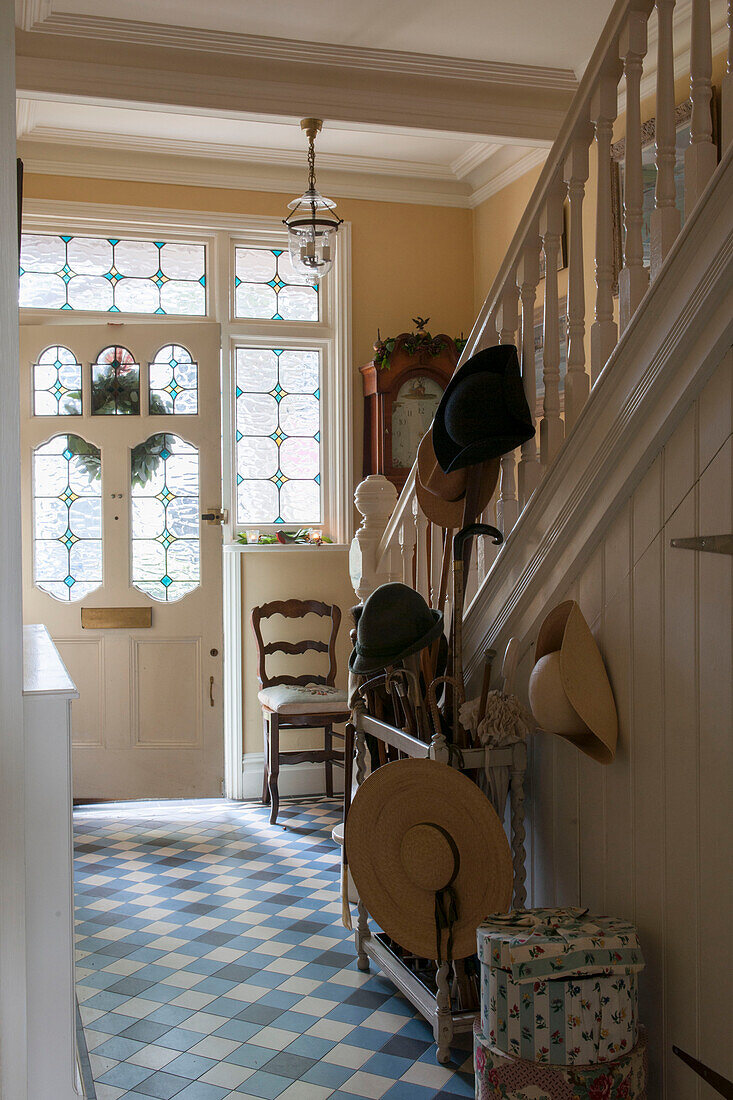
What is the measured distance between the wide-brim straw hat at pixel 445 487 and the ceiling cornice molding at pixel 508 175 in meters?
2.54

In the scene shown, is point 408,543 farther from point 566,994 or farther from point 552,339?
point 566,994

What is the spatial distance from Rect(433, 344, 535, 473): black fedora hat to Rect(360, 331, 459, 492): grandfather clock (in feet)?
8.92

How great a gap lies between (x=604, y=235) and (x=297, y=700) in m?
3.16

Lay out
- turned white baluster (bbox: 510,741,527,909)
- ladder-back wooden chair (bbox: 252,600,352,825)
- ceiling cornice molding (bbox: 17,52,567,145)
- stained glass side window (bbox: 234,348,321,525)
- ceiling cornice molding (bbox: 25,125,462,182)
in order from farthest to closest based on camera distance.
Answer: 1. stained glass side window (bbox: 234,348,321,525)
2. ceiling cornice molding (bbox: 25,125,462,182)
3. ladder-back wooden chair (bbox: 252,600,352,825)
4. ceiling cornice molding (bbox: 17,52,567,145)
5. turned white baluster (bbox: 510,741,527,909)

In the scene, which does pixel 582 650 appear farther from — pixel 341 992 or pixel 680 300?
pixel 341 992

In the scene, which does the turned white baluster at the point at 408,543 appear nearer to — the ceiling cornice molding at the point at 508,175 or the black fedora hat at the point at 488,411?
the black fedora hat at the point at 488,411

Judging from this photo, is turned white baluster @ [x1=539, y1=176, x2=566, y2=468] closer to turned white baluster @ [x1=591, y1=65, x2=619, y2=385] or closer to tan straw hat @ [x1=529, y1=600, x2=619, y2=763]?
turned white baluster @ [x1=591, y1=65, x2=619, y2=385]

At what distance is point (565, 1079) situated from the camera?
2.11 metres

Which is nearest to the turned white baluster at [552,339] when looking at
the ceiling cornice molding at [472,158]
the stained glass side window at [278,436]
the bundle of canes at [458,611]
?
the bundle of canes at [458,611]

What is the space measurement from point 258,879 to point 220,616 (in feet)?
5.61

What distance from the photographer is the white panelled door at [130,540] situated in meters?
5.41

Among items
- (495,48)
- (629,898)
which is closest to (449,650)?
(629,898)

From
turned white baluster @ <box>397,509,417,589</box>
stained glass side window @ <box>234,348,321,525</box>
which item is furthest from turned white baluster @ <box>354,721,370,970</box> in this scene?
stained glass side window @ <box>234,348,321,525</box>

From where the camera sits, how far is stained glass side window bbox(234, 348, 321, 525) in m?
5.72
